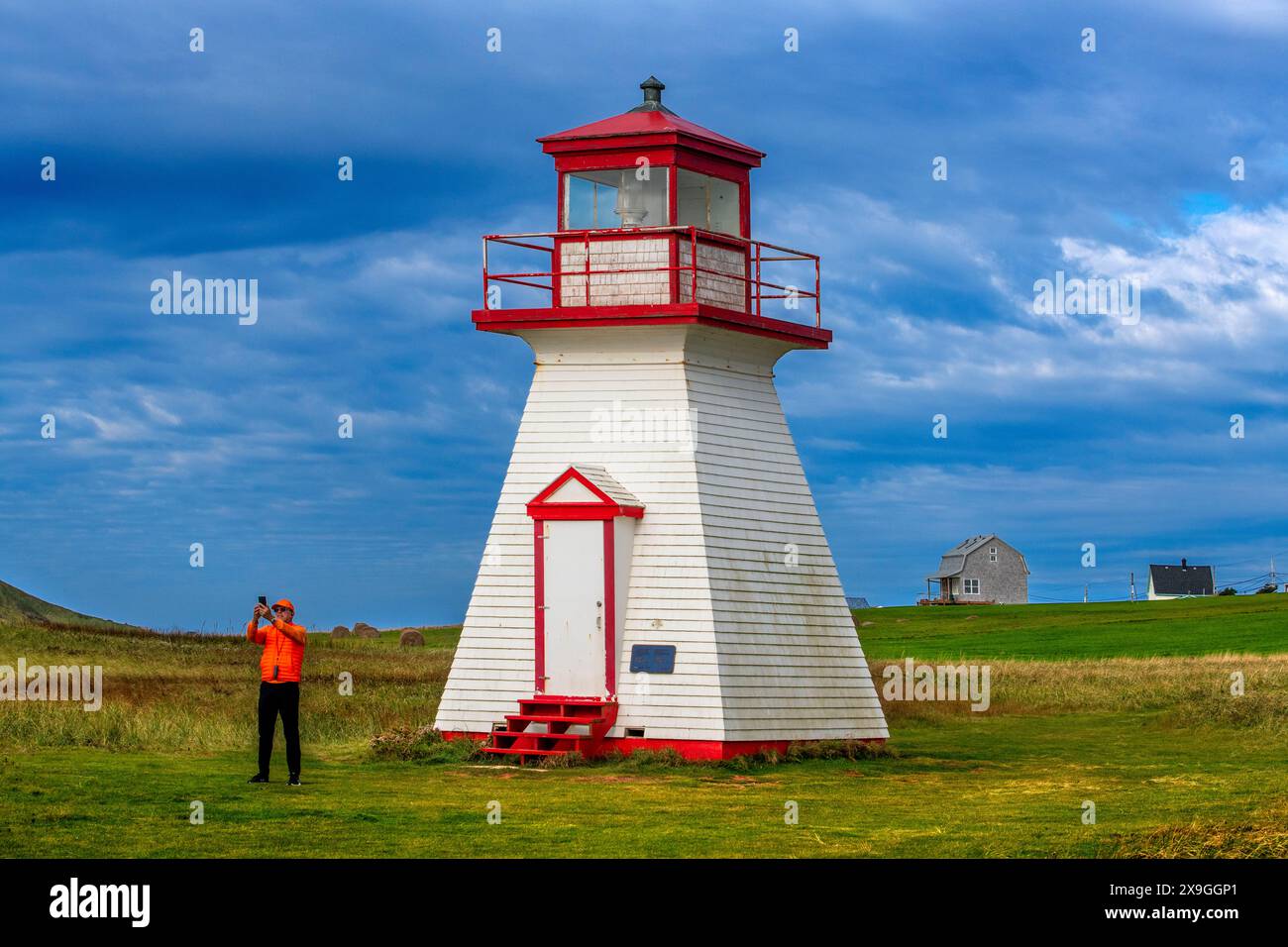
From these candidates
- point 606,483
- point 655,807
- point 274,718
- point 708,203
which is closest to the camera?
point 655,807

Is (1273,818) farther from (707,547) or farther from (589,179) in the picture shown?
(589,179)

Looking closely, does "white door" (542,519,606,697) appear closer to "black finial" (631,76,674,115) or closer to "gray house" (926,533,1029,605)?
"black finial" (631,76,674,115)

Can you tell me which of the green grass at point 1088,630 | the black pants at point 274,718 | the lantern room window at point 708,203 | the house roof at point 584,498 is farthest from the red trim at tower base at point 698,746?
the green grass at point 1088,630

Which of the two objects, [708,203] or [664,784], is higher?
[708,203]

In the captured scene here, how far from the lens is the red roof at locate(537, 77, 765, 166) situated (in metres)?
24.4

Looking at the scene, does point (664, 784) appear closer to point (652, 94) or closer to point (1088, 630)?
point (652, 94)

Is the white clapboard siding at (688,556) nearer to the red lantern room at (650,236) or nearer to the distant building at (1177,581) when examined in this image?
the red lantern room at (650,236)

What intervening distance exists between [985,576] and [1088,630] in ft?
182

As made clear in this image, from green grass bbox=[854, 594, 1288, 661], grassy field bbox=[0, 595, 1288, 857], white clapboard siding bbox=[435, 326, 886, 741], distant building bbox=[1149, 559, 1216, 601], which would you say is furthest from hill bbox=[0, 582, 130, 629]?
distant building bbox=[1149, 559, 1216, 601]

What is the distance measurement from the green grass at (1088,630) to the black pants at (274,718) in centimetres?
3556

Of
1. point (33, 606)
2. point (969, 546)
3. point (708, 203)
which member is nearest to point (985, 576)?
point (969, 546)

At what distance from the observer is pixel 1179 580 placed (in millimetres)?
127375

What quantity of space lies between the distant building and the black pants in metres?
116

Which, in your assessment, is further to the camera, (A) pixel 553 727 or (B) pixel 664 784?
(A) pixel 553 727
